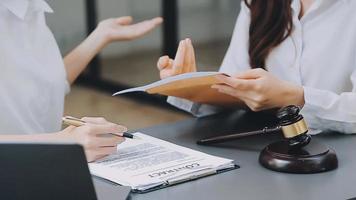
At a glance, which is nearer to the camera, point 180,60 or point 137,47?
point 180,60

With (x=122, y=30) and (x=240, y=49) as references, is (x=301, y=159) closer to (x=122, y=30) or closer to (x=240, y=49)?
(x=240, y=49)

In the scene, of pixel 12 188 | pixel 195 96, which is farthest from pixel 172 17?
pixel 12 188

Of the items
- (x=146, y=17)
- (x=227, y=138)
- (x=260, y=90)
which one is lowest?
(x=146, y=17)

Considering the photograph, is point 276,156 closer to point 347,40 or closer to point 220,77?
point 220,77

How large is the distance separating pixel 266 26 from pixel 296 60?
0.46 ft

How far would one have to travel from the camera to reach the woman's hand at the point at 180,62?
1.68m

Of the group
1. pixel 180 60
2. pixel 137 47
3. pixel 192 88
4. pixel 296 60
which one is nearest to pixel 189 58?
pixel 180 60

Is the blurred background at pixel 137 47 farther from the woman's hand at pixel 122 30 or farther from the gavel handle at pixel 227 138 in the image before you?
the gavel handle at pixel 227 138

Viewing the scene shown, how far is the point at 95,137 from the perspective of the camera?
1.37 metres

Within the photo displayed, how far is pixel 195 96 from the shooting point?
164cm

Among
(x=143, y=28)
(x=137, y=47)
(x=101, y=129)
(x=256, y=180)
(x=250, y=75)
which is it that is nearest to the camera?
(x=256, y=180)

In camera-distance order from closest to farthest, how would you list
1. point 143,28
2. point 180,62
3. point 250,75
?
1. point 250,75
2. point 180,62
3. point 143,28

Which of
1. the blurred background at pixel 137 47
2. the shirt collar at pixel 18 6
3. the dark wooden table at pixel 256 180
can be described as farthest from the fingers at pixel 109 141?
the blurred background at pixel 137 47

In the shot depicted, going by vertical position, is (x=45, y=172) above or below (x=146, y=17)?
above
